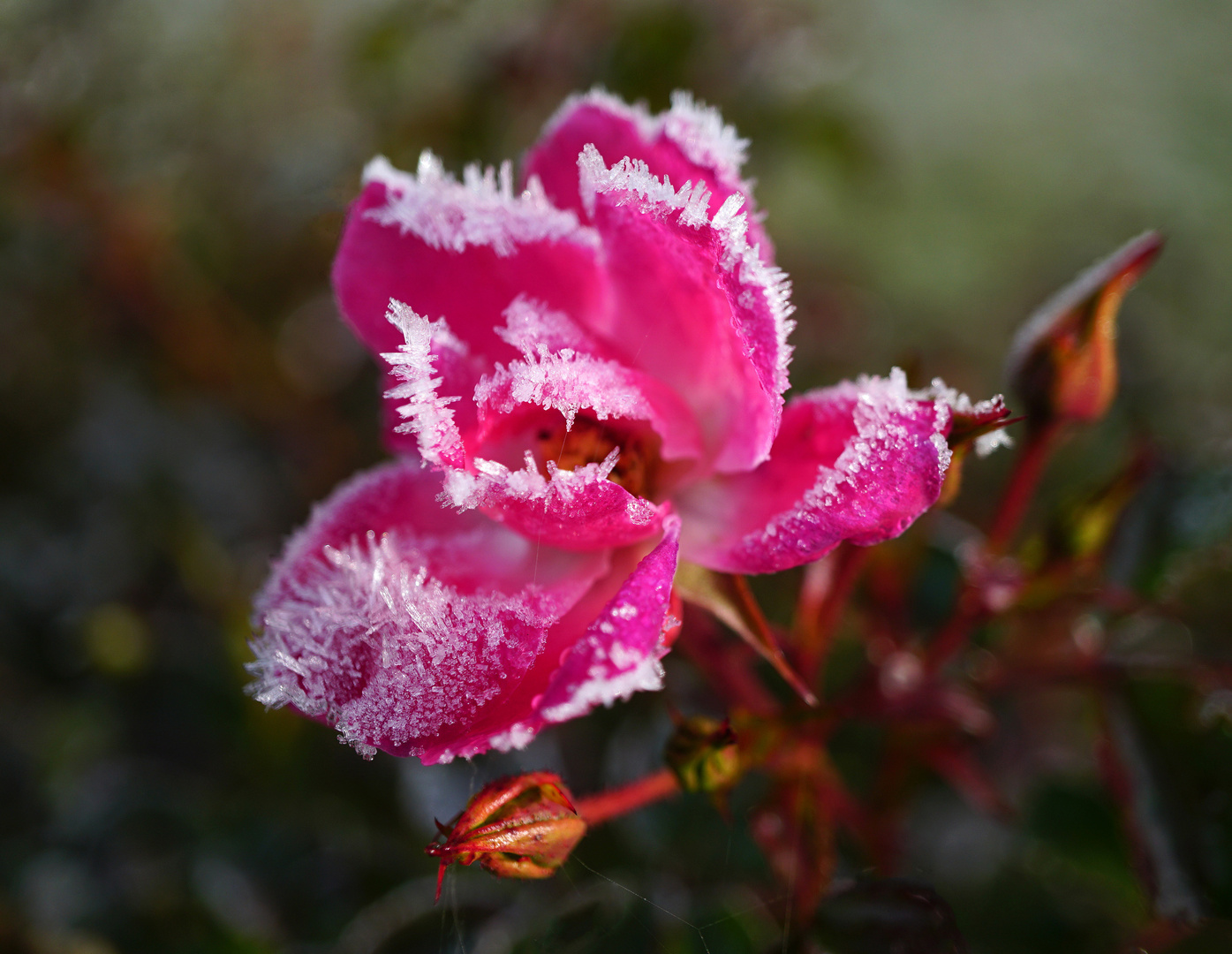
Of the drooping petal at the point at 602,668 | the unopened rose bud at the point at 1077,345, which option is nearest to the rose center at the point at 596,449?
the drooping petal at the point at 602,668

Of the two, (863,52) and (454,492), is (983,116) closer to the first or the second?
(863,52)

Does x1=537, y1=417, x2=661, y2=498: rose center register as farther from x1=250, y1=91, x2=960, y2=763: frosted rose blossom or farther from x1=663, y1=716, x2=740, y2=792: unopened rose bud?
x1=663, y1=716, x2=740, y2=792: unopened rose bud

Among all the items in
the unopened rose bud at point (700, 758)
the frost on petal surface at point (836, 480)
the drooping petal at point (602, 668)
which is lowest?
the unopened rose bud at point (700, 758)

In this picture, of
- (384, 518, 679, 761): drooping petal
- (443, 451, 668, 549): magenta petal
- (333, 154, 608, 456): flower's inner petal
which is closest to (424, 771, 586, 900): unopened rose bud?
(384, 518, 679, 761): drooping petal

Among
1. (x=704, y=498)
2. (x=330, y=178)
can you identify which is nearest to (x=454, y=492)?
(x=704, y=498)

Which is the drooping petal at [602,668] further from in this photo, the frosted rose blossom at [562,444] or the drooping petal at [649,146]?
the drooping petal at [649,146]

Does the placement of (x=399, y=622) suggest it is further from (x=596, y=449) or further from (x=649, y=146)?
(x=649, y=146)
